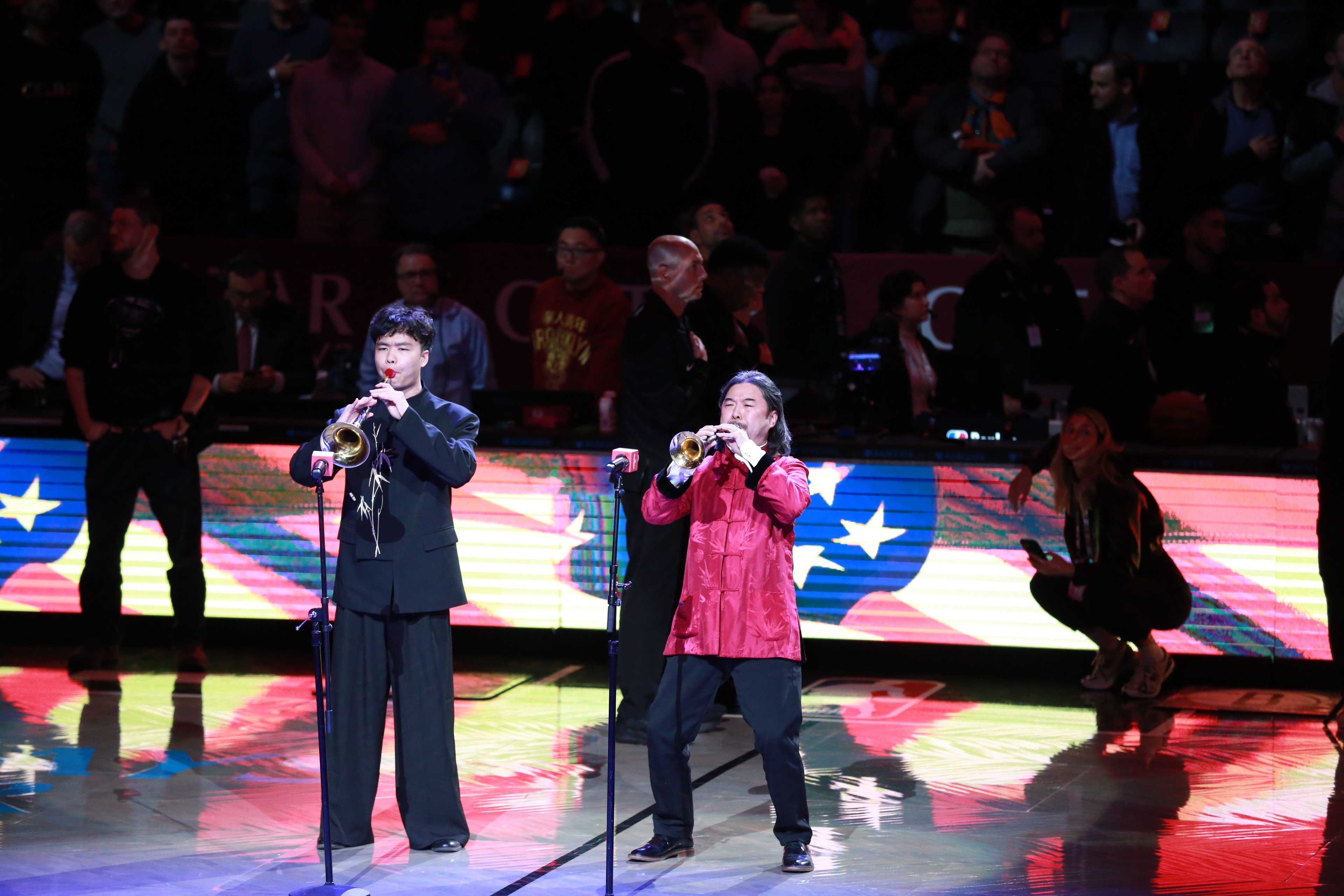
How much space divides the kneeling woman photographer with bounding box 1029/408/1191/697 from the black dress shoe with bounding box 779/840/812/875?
3342mm

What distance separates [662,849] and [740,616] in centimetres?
84

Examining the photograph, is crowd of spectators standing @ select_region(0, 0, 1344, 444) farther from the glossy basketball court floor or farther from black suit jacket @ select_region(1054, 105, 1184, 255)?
the glossy basketball court floor

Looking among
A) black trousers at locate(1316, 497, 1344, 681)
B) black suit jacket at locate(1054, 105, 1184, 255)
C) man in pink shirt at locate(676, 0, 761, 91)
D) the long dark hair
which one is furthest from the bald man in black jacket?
black suit jacket at locate(1054, 105, 1184, 255)

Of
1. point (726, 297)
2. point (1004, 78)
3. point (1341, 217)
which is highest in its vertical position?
point (1004, 78)

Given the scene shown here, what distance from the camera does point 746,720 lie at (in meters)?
5.53

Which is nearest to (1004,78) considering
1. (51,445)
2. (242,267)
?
(242,267)

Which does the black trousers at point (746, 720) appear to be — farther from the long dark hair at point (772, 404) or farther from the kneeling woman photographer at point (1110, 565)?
the kneeling woman photographer at point (1110, 565)

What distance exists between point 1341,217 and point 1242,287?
2.28m

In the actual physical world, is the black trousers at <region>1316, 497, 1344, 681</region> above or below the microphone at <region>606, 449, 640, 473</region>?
below

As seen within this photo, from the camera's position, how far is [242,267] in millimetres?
10133

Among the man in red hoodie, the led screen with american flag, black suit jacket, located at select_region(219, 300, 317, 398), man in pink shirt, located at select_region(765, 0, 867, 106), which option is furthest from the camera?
man in pink shirt, located at select_region(765, 0, 867, 106)

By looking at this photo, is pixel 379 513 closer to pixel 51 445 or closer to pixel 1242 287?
pixel 51 445

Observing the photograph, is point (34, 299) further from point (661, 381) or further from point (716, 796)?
point (716, 796)

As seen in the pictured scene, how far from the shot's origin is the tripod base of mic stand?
5098 millimetres
